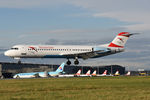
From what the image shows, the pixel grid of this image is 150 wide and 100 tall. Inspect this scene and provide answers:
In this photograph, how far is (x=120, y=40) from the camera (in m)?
79.1

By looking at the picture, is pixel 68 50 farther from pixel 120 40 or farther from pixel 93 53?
pixel 120 40

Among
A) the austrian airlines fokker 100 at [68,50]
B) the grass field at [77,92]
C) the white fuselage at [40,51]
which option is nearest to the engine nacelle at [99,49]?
the austrian airlines fokker 100 at [68,50]

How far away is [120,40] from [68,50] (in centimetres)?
1589

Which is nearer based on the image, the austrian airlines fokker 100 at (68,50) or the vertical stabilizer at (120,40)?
the austrian airlines fokker 100 at (68,50)

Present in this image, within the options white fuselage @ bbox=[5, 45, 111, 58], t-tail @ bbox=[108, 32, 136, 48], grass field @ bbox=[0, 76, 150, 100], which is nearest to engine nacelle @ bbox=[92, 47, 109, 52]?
t-tail @ bbox=[108, 32, 136, 48]

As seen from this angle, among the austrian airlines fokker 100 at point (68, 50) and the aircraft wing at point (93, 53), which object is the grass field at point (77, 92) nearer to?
the austrian airlines fokker 100 at point (68, 50)

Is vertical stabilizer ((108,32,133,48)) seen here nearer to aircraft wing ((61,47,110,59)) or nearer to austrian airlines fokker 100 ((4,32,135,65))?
austrian airlines fokker 100 ((4,32,135,65))

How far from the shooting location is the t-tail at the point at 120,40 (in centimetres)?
7828

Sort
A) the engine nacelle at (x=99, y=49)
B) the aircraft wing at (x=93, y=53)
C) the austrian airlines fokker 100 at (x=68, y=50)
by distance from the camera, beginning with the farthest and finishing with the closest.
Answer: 1. the engine nacelle at (x=99, y=49)
2. the aircraft wing at (x=93, y=53)
3. the austrian airlines fokker 100 at (x=68, y=50)

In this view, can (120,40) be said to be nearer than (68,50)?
No

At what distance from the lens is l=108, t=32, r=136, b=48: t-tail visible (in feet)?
257

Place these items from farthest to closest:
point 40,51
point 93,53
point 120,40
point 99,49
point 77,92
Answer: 1. point 120,40
2. point 99,49
3. point 93,53
4. point 40,51
5. point 77,92

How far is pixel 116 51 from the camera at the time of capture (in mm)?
77312

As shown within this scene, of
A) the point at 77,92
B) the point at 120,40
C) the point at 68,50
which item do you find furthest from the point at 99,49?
the point at 77,92
